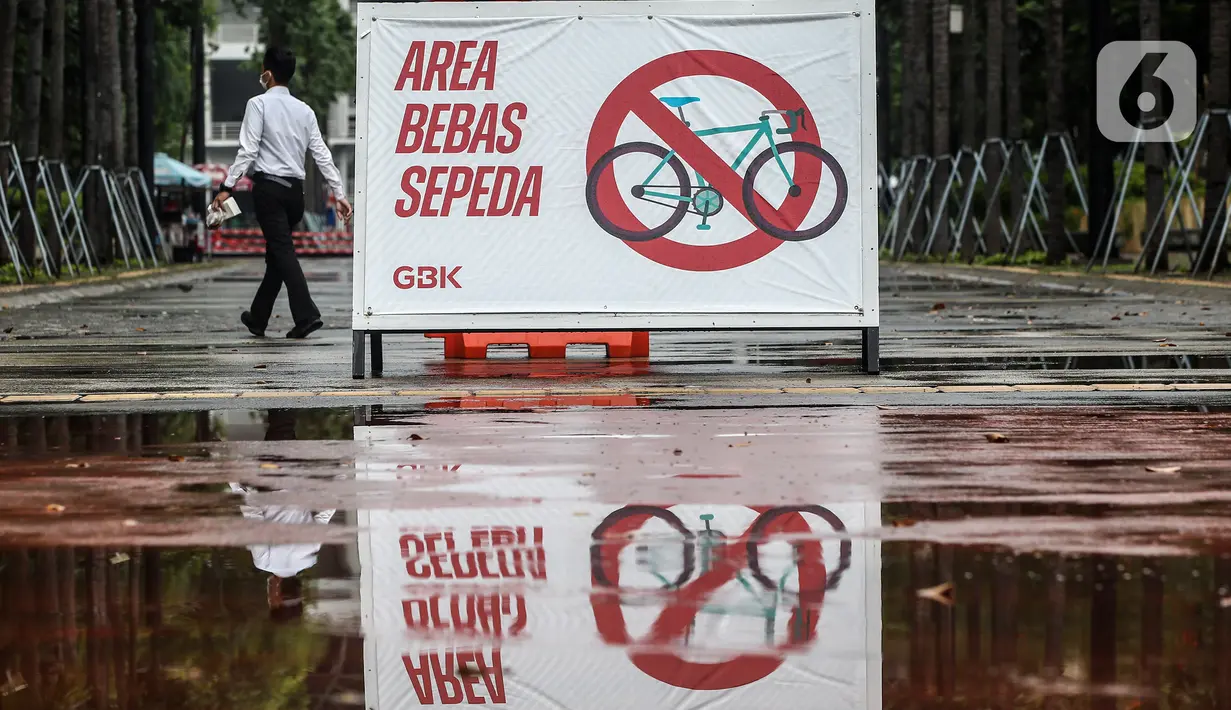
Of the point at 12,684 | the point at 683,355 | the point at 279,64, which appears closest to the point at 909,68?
the point at 279,64

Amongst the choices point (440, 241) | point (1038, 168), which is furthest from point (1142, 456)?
point (1038, 168)

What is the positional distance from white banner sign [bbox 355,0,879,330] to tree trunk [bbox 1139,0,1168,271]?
17.4 m

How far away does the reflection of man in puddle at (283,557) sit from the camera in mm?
4785

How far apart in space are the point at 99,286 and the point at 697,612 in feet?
83.1

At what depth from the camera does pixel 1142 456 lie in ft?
24.3

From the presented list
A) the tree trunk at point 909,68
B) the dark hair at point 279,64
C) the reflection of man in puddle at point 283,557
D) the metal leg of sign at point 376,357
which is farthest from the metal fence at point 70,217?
the reflection of man in puddle at point 283,557

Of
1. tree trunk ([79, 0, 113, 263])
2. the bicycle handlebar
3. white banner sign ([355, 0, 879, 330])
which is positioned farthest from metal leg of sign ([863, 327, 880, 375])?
tree trunk ([79, 0, 113, 263])

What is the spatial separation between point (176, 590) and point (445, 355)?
8378mm

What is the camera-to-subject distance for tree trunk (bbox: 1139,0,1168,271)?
28609 millimetres

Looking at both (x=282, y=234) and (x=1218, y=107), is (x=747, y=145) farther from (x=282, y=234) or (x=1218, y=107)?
(x=1218, y=107)

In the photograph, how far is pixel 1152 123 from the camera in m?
30.1

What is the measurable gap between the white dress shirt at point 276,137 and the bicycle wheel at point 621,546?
350 inches

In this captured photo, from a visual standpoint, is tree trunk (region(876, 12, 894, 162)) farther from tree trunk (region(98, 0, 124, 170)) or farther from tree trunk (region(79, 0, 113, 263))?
tree trunk (region(79, 0, 113, 263))

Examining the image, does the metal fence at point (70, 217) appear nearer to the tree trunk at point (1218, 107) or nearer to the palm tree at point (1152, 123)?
the tree trunk at point (1218, 107)
